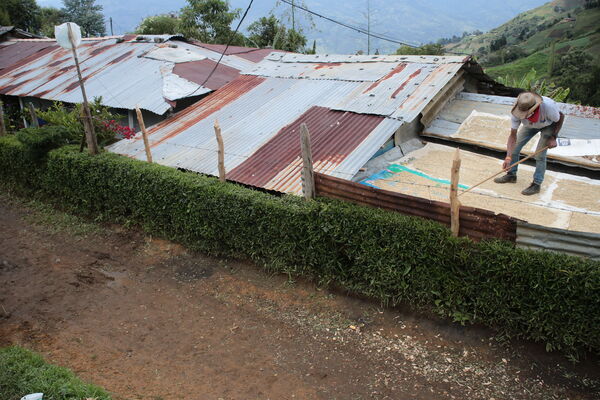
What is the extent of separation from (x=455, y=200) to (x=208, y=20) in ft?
83.5

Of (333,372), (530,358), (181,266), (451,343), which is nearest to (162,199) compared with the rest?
(181,266)

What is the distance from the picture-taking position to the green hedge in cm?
491

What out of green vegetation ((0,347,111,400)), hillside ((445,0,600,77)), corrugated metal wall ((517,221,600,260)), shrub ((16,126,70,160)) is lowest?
hillside ((445,0,600,77))

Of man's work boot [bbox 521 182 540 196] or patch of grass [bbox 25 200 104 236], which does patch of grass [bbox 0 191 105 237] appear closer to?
patch of grass [bbox 25 200 104 236]

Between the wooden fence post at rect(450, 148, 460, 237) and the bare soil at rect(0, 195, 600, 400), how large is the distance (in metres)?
1.30

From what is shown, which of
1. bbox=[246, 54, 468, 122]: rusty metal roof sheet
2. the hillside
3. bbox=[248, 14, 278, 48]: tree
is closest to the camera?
bbox=[246, 54, 468, 122]: rusty metal roof sheet

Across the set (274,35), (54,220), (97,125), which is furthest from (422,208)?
(274,35)

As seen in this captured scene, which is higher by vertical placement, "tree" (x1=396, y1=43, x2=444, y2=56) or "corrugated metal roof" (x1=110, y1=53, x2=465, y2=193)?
"corrugated metal roof" (x1=110, y1=53, x2=465, y2=193)

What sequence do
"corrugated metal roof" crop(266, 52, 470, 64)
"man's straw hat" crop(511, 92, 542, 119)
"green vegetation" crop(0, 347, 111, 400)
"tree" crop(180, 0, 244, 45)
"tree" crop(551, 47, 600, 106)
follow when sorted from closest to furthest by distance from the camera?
"green vegetation" crop(0, 347, 111, 400) → "man's straw hat" crop(511, 92, 542, 119) → "corrugated metal roof" crop(266, 52, 470, 64) → "tree" crop(180, 0, 244, 45) → "tree" crop(551, 47, 600, 106)

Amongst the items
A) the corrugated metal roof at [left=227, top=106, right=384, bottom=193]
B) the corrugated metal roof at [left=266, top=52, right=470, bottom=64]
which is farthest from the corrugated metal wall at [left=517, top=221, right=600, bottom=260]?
the corrugated metal roof at [left=266, top=52, right=470, bottom=64]

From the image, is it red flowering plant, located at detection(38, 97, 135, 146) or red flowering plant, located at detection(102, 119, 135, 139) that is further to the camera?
red flowering plant, located at detection(38, 97, 135, 146)

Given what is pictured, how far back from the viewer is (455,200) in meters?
5.45

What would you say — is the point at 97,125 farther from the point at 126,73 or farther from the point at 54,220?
the point at 126,73

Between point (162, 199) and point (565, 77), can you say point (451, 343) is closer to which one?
point (162, 199)
